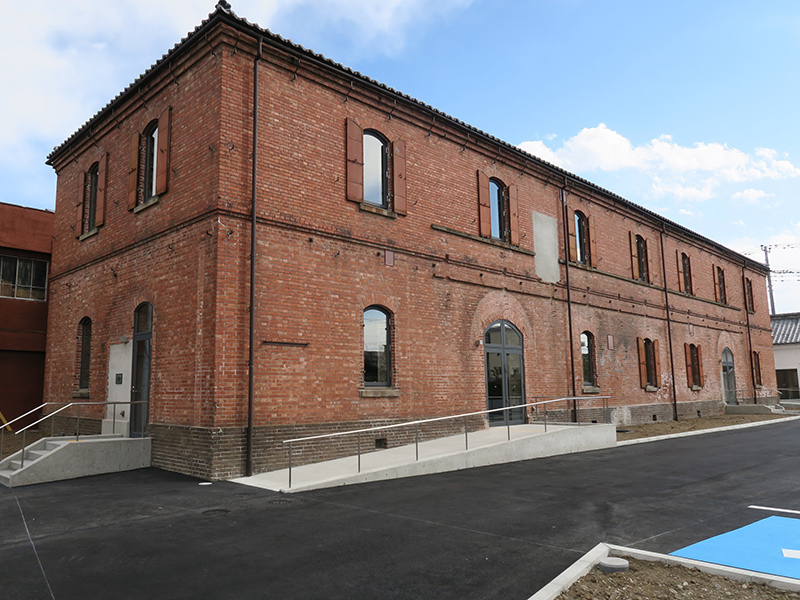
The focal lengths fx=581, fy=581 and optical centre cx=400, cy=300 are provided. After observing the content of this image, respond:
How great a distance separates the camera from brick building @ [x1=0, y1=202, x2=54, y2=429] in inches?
672

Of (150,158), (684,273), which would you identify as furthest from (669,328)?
(150,158)

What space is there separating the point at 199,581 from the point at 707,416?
24.9 m

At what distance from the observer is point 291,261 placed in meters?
11.3

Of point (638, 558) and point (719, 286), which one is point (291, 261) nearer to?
point (638, 558)

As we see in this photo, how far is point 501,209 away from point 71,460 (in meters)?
12.1

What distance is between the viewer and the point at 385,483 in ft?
31.3

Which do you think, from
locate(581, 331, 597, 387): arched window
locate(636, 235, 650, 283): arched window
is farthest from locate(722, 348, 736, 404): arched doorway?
locate(581, 331, 597, 387): arched window

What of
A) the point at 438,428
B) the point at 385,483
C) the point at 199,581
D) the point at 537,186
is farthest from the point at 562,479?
the point at 537,186

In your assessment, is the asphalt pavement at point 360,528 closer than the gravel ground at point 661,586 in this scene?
No

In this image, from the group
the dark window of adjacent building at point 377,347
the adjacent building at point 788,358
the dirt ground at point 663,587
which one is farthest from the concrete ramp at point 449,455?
the adjacent building at point 788,358

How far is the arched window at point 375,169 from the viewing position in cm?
1328

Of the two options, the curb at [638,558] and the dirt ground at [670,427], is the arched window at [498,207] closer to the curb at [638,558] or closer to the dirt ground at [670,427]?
the dirt ground at [670,427]

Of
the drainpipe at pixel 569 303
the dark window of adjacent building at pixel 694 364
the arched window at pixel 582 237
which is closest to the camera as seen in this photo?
the drainpipe at pixel 569 303

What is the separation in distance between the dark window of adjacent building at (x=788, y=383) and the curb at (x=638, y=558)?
44.0 m
